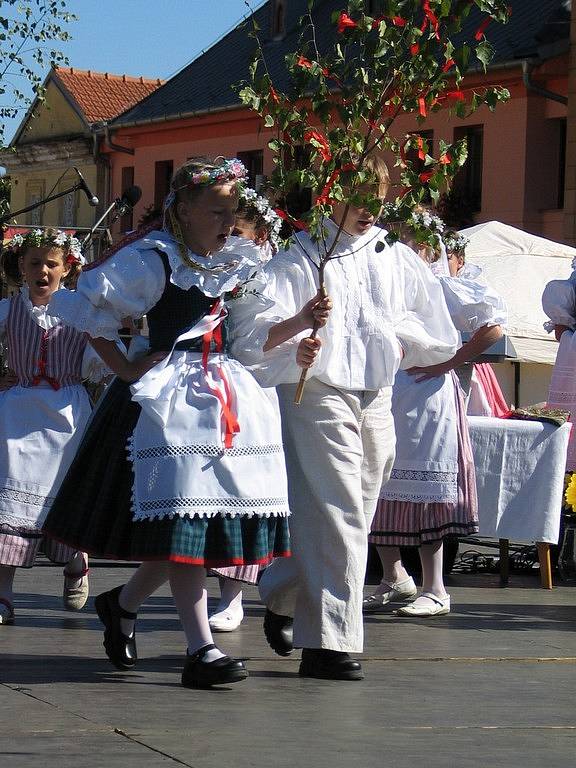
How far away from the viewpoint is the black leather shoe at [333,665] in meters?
5.87

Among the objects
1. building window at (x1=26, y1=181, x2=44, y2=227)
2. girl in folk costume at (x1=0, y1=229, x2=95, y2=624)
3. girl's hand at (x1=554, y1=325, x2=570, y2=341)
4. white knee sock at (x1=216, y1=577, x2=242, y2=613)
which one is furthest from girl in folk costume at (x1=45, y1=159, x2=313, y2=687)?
building window at (x1=26, y1=181, x2=44, y2=227)

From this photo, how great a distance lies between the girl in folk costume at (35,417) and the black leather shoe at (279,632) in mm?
1532

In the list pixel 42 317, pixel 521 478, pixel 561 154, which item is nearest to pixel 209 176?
pixel 42 317

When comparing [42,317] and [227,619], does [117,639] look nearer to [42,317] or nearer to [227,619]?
[227,619]

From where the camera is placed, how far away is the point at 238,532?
5629 mm

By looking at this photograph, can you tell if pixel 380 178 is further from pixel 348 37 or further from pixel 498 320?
pixel 498 320

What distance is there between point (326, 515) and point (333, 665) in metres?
0.52

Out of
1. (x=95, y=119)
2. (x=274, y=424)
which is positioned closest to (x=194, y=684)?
(x=274, y=424)

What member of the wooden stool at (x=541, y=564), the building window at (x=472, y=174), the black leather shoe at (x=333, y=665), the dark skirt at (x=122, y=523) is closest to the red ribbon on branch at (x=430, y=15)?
the dark skirt at (x=122, y=523)

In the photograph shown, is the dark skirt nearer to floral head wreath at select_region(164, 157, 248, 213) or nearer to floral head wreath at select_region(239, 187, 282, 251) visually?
floral head wreath at select_region(164, 157, 248, 213)

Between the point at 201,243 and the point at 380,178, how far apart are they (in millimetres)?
683

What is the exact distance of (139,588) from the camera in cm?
588

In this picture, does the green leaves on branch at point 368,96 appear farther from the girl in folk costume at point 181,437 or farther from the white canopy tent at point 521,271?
the white canopy tent at point 521,271

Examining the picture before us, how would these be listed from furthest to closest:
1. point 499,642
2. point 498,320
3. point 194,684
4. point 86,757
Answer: point 498,320 < point 499,642 < point 194,684 < point 86,757
